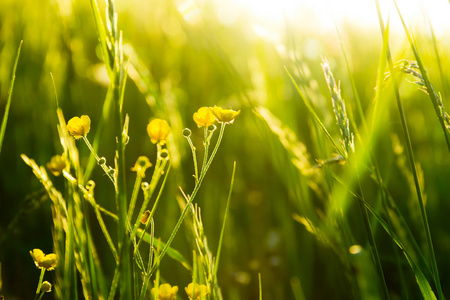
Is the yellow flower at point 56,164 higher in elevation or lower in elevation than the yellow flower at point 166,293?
higher

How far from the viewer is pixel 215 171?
1.54m

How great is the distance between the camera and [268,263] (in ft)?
3.97

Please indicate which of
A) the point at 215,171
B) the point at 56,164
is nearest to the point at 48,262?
the point at 56,164

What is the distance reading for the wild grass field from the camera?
0.61 meters

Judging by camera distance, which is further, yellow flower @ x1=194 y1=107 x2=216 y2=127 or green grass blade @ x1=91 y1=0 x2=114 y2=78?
yellow flower @ x1=194 y1=107 x2=216 y2=127

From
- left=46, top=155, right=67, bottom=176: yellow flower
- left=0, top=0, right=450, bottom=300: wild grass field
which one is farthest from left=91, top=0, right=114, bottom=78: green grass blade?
left=46, top=155, right=67, bottom=176: yellow flower

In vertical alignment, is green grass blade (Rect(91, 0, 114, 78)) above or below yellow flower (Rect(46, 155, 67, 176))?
above

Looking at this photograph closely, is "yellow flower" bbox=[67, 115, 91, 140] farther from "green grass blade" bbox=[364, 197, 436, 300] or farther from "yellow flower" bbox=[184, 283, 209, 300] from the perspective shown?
"green grass blade" bbox=[364, 197, 436, 300]

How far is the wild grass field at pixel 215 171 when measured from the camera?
0.61 m

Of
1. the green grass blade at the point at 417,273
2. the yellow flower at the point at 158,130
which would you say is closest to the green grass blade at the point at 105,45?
the yellow flower at the point at 158,130

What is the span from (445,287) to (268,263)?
470mm

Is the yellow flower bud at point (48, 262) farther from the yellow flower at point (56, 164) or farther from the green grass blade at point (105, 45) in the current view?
the green grass blade at point (105, 45)

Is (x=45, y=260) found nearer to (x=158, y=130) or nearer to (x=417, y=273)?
(x=158, y=130)

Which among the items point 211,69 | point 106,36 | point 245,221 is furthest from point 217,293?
point 211,69
